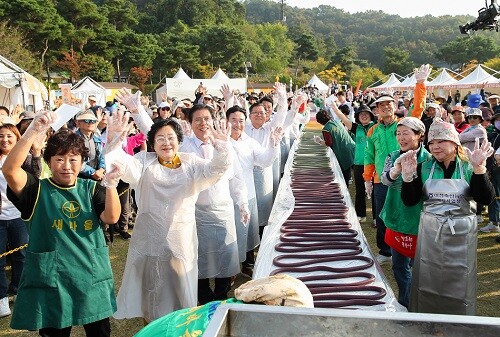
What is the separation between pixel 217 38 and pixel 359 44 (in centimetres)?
6029

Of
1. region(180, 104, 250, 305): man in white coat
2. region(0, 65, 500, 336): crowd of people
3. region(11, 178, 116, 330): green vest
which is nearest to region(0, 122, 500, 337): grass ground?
region(0, 65, 500, 336): crowd of people

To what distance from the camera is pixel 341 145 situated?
6.71 meters

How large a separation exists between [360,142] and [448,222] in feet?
10.8

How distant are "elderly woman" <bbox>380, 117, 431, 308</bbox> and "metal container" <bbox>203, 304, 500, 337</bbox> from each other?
6.96 feet

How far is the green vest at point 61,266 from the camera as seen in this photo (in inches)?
95.3

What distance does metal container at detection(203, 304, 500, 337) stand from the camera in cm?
116

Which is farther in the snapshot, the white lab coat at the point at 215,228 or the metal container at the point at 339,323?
the white lab coat at the point at 215,228

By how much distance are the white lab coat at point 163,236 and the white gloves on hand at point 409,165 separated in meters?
1.18

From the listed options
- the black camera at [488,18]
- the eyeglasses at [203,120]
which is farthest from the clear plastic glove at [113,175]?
A: the black camera at [488,18]

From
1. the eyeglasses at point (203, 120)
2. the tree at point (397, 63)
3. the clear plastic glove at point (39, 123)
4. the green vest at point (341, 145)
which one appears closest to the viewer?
the clear plastic glove at point (39, 123)

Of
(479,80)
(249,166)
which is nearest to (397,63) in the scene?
(479,80)

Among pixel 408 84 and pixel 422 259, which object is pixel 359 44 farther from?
pixel 422 259

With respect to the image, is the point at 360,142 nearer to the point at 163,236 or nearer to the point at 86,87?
the point at 163,236

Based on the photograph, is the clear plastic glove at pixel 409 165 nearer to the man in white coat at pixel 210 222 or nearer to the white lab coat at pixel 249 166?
the man in white coat at pixel 210 222
